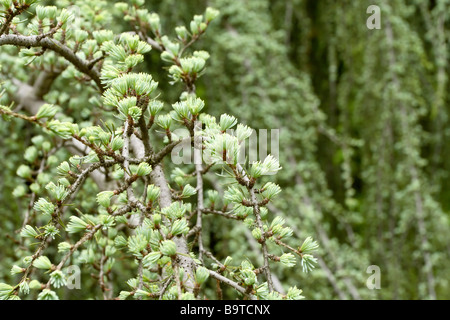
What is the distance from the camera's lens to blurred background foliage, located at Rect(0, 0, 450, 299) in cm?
125

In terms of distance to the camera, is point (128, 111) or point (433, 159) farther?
point (433, 159)

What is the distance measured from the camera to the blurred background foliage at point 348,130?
4.10 feet

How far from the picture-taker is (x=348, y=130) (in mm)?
1519

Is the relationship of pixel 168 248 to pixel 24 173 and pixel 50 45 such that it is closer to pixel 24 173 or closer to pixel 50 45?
pixel 50 45

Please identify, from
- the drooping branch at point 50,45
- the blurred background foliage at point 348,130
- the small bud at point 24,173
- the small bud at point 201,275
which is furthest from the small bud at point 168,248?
the blurred background foliage at point 348,130

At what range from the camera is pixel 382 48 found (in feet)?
4.56

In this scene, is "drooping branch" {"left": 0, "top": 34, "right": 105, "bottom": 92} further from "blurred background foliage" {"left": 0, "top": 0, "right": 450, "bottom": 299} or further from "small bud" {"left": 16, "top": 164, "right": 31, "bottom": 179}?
"blurred background foliage" {"left": 0, "top": 0, "right": 450, "bottom": 299}

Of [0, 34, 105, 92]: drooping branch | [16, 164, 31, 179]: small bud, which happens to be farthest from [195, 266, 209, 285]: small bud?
[16, 164, 31, 179]: small bud

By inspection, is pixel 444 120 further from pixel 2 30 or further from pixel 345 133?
pixel 2 30

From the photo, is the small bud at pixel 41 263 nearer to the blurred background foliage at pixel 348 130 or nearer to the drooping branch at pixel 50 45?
the drooping branch at pixel 50 45
